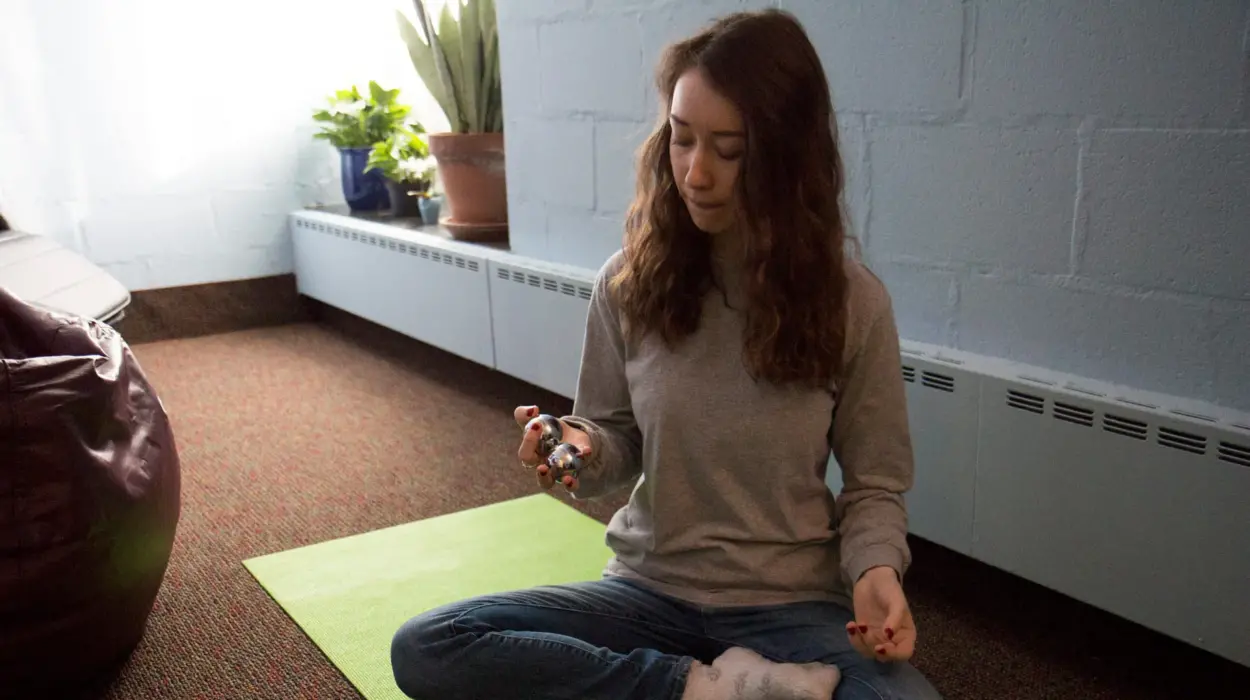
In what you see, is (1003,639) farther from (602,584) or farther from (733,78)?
(733,78)

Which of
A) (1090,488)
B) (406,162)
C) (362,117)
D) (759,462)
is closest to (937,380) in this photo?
(1090,488)

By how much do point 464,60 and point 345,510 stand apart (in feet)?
4.59

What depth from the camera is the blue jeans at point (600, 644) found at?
115 centimetres

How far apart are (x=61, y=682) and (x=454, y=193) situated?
75.6 inches

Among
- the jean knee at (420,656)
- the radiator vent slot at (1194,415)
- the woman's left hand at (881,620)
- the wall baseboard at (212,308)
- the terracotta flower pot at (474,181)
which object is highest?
the terracotta flower pot at (474,181)

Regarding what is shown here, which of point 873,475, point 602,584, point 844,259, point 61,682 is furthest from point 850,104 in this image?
point 61,682

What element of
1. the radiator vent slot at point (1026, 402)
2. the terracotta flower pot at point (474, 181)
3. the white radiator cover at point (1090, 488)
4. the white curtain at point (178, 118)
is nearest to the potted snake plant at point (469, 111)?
the terracotta flower pot at point (474, 181)

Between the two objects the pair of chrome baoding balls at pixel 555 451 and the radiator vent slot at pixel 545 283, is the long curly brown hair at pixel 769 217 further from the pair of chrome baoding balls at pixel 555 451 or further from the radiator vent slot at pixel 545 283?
the radiator vent slot at pixel 545 283

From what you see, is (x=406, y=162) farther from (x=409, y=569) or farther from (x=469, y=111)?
(x=409, y=569)

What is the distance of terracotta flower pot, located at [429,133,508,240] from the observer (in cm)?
312

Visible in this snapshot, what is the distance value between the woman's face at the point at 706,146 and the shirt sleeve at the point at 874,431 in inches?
8.5

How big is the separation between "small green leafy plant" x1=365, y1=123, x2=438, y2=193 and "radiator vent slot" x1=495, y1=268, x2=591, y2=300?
3.15 ft

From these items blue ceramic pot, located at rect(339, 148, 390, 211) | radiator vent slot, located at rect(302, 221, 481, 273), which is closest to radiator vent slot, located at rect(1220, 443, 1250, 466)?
radiator vent slot, located at rect(302, 221, 481, 273)

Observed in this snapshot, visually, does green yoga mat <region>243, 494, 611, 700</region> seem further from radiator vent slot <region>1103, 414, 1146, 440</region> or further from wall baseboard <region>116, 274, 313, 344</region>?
wall baseboard <region>116, 274, 313, 344</region>
